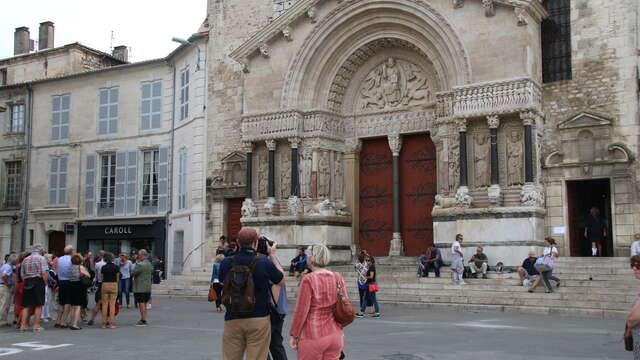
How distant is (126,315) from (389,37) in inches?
419

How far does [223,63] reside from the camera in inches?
992

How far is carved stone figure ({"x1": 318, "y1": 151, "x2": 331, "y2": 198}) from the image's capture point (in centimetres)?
2169

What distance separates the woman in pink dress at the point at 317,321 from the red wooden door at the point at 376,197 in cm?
1609

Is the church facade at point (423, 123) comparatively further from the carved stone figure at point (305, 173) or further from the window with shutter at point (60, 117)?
the window with shutter at point (60, 117)

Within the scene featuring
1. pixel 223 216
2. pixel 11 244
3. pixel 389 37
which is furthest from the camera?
pixel 11 244

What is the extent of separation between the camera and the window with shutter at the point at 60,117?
3081 centimetres

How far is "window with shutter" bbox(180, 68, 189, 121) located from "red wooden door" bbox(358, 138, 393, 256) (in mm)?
7436

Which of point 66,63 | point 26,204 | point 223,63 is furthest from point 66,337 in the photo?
point 66,63

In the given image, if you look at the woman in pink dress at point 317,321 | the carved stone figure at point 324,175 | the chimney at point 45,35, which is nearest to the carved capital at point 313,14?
the carved stone figure at point 324,175

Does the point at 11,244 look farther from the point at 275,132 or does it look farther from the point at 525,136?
the point at 525,136

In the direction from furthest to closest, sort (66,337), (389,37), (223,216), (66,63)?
1. (66,63)
2. (223,216)
3. (389,37)
4. (66,337)

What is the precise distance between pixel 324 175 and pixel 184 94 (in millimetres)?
7777

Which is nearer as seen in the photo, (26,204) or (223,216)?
(223,216)

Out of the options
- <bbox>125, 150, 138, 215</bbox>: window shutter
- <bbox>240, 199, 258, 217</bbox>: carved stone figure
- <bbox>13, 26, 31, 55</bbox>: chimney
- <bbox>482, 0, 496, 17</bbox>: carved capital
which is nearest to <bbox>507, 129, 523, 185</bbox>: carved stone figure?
<bbox>482, 0, 496, 17</bbox>: carved capital
